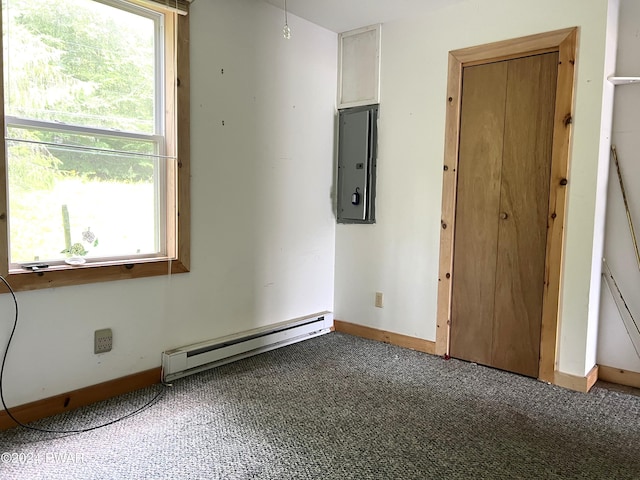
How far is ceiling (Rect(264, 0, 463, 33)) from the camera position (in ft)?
9.82

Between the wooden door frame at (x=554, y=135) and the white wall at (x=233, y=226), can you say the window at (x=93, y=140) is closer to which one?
the white wall at (x=233, y=226)

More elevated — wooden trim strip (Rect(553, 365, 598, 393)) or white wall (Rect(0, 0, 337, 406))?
white wall (Rect(0, 0, 337, 406))

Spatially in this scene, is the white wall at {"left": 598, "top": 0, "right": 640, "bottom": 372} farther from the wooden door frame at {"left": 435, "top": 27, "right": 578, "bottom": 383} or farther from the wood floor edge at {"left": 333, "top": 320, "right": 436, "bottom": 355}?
the wood floor edge at {"left": 333, "top": 320, "right": 436, "bottom": 355}

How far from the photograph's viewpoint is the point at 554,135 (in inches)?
104

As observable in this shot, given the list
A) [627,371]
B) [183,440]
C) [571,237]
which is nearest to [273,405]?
[183,440]

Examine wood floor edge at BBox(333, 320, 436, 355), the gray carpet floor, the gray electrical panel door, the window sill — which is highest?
the gray electrical panel door

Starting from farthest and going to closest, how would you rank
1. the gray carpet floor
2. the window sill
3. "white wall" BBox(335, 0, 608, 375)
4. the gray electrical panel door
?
the gray electrical panel door
"white wall" BBox(335, 0, 608, 375)
the window sill
the gray carpet floor

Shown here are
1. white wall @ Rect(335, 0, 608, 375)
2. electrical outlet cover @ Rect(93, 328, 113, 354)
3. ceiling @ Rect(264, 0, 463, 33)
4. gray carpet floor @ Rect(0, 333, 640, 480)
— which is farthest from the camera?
ceiling @ Rect(264, 0, 463, 33)

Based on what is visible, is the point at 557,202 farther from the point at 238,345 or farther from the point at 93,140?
the point at 93,140

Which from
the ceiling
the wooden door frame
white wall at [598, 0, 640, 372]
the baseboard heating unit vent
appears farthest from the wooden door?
the baseboard heating unit vent

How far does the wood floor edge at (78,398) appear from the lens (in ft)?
6.89

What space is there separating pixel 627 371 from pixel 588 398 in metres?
0.42

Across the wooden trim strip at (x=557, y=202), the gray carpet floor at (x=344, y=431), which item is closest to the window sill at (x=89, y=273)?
the gray carpet floor at (x=344, y=431)

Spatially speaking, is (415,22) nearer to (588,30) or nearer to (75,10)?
(588,30)
